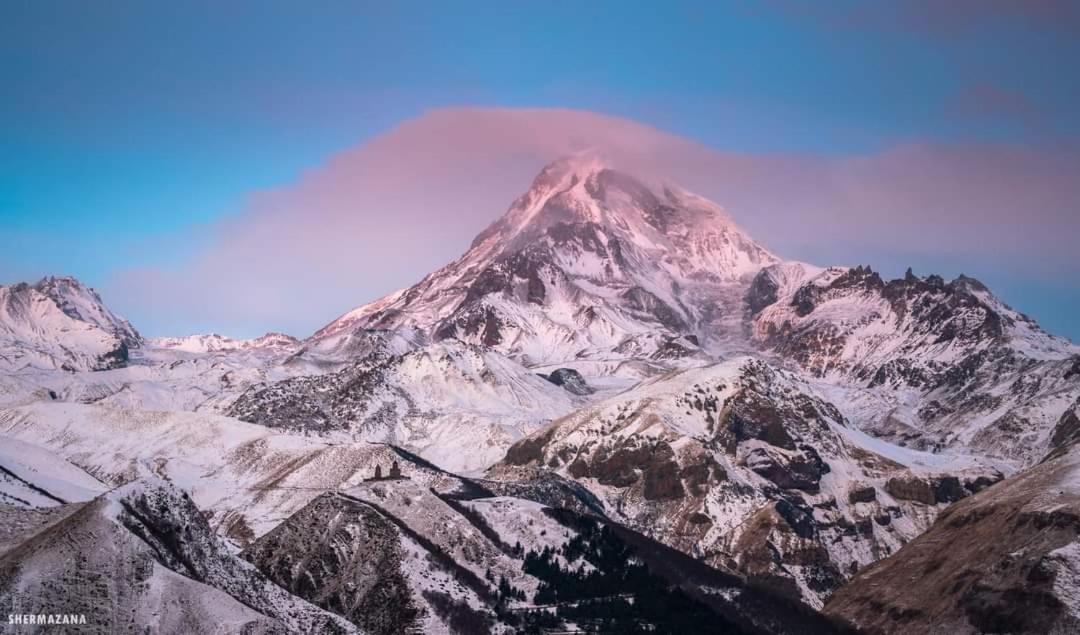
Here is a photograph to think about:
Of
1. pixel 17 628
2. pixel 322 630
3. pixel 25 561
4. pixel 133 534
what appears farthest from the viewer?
pixel 322 630

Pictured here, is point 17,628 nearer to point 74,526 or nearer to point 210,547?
point 74,526

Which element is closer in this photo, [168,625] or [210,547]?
[168,625]

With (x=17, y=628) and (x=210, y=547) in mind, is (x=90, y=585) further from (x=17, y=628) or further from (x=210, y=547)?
(x=210, y=547)

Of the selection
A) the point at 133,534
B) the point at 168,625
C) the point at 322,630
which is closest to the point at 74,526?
the point at 133,534

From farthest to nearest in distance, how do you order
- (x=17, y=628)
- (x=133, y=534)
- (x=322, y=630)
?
(x=322, y=630), (x=133, y=534), (x=17, y=628)

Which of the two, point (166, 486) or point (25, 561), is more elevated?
point (166, 486)

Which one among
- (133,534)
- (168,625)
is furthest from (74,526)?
(168,625)
